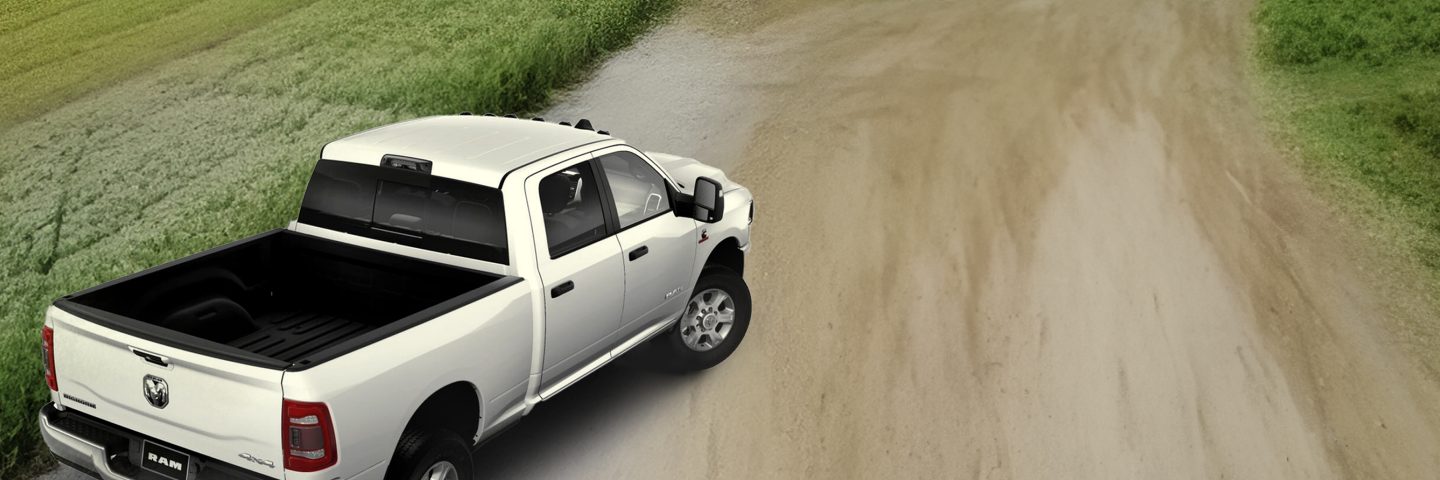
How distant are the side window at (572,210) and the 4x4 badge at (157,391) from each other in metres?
2.24

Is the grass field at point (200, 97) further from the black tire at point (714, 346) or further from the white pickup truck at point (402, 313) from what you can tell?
the black tire at point (714, 346)

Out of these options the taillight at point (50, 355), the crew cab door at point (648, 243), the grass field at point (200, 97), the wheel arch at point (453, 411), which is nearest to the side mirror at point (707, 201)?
the crew cab door at point (648, 243)

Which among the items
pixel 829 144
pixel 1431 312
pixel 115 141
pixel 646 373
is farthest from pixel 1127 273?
pixel 115 141

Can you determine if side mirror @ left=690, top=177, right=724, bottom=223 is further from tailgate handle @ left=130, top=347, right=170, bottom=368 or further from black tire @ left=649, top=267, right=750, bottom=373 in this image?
tailgate handle @ left=130, top=347, right=170, bottom=368

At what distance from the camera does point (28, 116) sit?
615 inches

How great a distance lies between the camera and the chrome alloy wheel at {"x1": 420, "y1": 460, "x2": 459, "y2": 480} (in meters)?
5.87

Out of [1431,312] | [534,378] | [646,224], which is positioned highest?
[646,224]

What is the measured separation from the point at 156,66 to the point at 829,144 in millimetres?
10623

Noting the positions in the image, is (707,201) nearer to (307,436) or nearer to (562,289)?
(562,289)

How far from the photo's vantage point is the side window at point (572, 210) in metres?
6.79

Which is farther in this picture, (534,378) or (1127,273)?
(1127,273)

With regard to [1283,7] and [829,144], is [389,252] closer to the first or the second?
[829,144]

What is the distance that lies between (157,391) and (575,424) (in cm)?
304

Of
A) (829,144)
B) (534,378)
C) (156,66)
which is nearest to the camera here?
(534,378)
